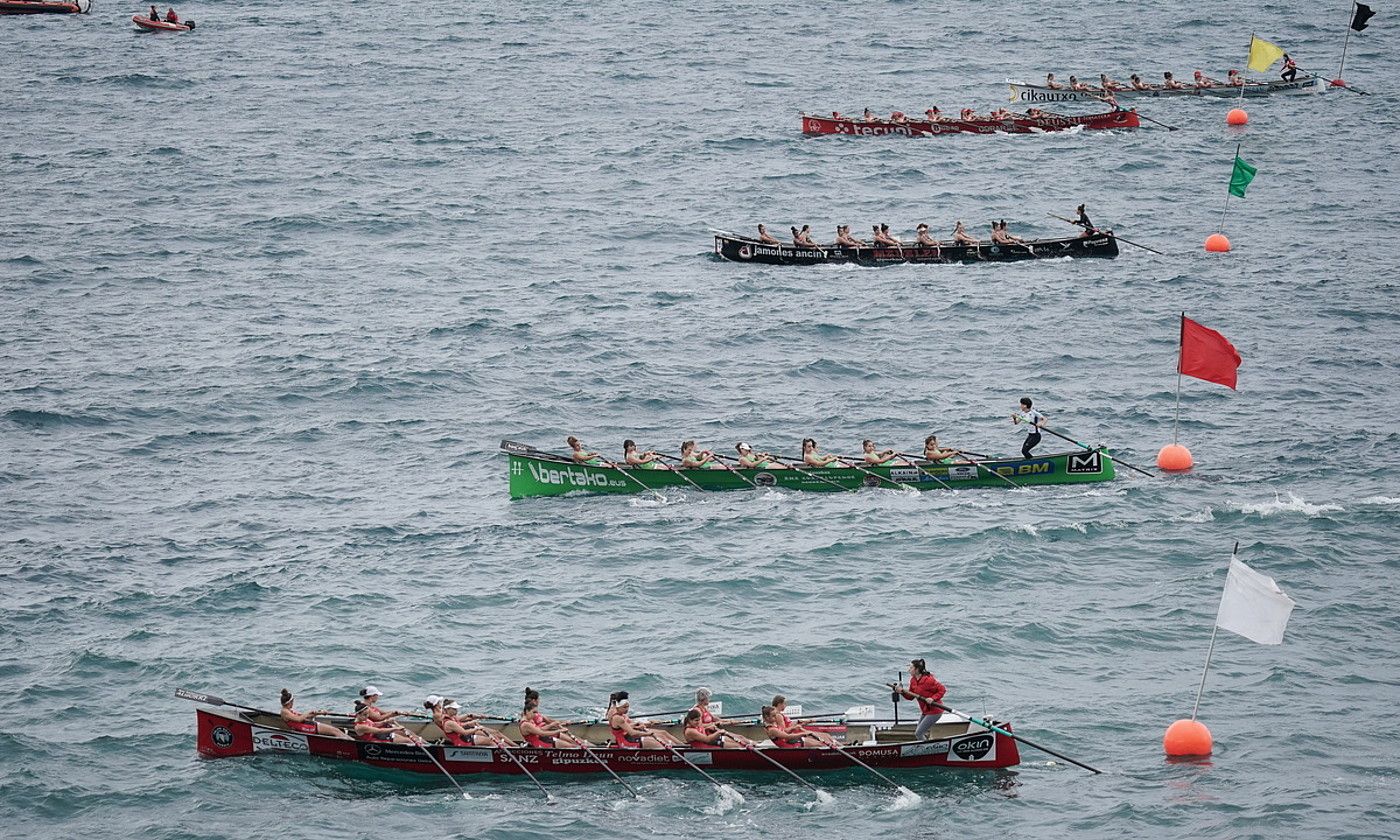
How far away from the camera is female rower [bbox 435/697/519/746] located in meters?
30.4

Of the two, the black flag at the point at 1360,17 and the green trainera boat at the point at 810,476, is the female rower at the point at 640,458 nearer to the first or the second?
the green trainera boat at the point at 810,476

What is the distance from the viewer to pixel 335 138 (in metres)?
80.4

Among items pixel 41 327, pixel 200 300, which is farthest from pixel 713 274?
pixel 41 327

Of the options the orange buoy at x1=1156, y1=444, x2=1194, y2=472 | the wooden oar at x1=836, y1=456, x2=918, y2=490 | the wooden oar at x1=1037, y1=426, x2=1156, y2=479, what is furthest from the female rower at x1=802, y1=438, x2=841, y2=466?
the orange buoy at x1=1156, y1=444, x2=1194, y2=472

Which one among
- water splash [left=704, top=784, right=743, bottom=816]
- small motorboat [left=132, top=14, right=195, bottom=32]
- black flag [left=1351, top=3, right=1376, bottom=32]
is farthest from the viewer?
small motorboat [left=132, top=14, right=195, bottom=32]

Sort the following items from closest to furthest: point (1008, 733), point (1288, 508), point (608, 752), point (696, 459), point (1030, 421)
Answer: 1. point (1008, 733)
2. point (608, 752)
3. point (1288, 508)
4. point (696, 459)
5. point (1030, 421)

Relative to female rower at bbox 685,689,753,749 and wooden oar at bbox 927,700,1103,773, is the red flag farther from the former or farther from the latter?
female rower at bbox 685,689,753,749

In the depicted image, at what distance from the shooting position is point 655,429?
154ft

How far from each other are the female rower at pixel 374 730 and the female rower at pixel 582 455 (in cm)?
1325

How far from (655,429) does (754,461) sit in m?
4.86

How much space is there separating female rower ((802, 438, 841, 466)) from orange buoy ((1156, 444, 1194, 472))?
8108 mm

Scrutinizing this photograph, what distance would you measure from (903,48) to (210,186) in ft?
138

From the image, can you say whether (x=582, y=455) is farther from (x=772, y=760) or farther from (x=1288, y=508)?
(x=1288, y=508)

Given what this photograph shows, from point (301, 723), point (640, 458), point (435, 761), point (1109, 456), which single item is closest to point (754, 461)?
point (640, 458)
